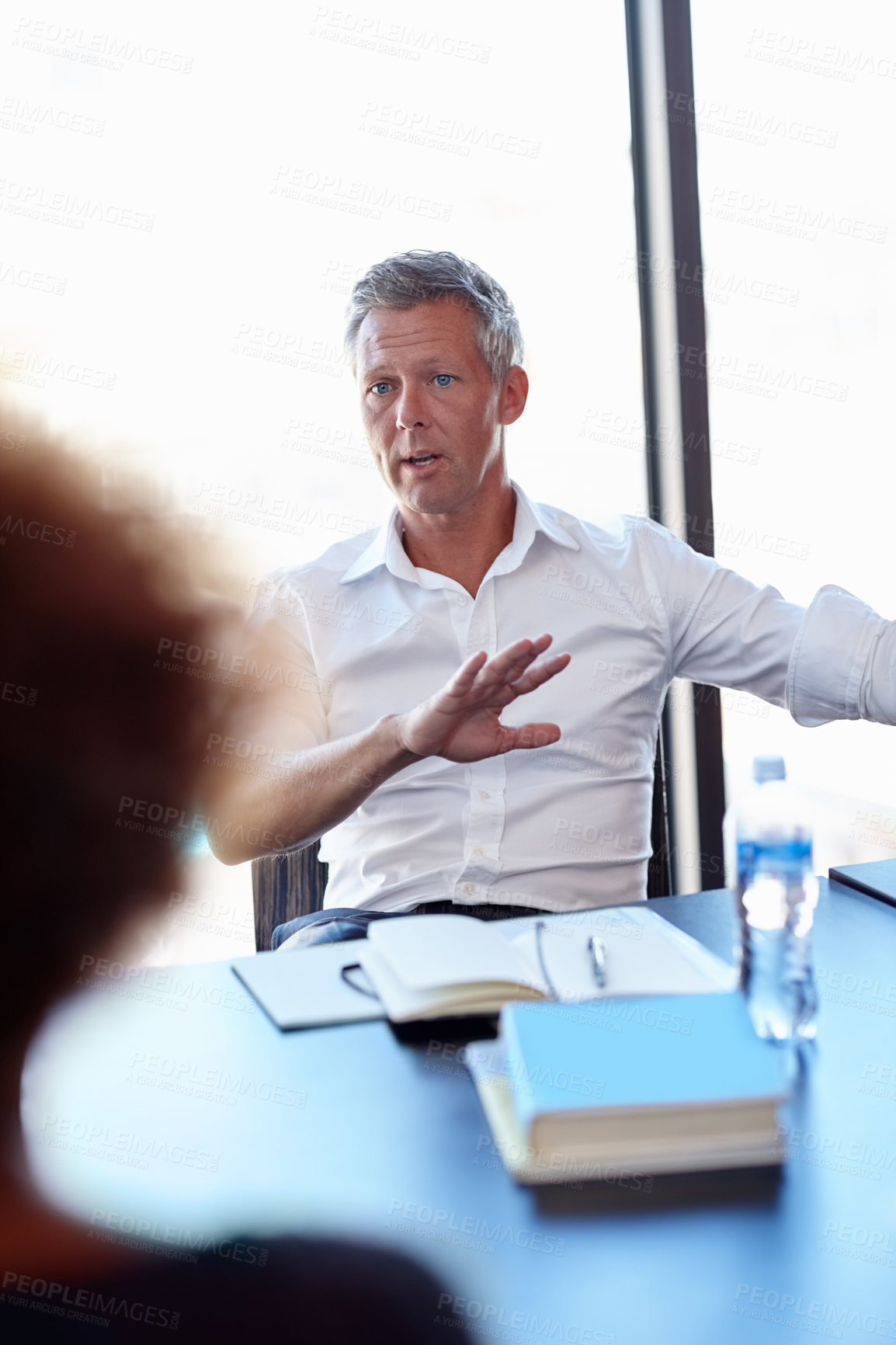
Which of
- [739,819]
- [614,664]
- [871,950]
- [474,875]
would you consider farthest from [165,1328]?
[614,664]

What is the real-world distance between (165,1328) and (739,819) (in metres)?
0.63

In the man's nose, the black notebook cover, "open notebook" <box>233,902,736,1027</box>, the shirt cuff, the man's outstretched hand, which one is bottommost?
"open notebook" <box>233,902,736,1027</box>

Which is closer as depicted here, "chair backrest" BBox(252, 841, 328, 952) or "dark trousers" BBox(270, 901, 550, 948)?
"dark trousers" BBox(270, 901, 550, 948)

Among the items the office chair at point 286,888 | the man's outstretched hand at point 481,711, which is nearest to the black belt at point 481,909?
the office chair at point 286,888

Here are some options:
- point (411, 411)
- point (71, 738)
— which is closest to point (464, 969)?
point (71, 738)

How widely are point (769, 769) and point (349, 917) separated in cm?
72

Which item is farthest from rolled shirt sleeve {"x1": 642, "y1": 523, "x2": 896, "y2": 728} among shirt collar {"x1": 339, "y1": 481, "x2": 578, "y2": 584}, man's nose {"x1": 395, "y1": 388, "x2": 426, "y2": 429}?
man's nose {"x1": 395, "y1": 388, "x2": 426, "y2": 429}

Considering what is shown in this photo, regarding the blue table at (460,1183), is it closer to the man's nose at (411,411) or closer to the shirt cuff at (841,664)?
the shirt cuff at (841,664)

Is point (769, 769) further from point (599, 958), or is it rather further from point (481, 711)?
point (481, 711)

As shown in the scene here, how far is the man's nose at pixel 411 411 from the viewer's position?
68.2 inches

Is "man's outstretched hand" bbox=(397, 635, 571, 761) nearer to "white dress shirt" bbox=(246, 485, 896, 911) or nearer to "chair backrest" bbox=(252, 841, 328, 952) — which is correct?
"white dress shirt" bbox=(246, 485, 896, 911)

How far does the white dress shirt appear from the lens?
5.16ft

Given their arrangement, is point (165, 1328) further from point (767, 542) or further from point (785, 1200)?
point (767, 542)

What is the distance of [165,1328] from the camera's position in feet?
1.59
